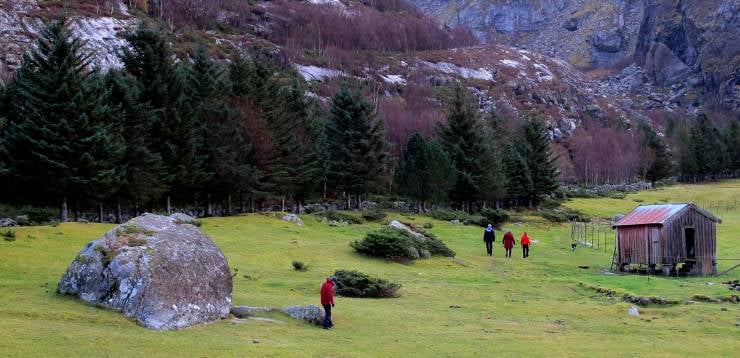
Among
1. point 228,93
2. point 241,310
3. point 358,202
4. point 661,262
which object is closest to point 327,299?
point 241,310

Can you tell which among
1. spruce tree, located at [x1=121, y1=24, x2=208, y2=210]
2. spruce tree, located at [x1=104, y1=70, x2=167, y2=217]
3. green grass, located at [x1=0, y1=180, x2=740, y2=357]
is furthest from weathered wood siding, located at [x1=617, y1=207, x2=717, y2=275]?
spruce tree, located at [x1=104, y1=70, x2=167, y2=217]

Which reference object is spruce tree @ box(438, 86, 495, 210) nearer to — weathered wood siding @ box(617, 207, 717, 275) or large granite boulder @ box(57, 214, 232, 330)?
weathered wood siding @ box(617, 207, 717, 275)

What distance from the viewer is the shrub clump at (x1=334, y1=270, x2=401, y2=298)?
2641cm

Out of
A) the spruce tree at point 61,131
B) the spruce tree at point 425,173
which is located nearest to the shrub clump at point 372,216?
the spruce tree at point 425,173

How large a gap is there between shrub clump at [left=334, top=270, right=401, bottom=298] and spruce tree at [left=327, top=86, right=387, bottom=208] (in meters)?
40.1

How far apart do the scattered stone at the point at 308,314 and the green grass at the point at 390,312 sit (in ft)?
1.85

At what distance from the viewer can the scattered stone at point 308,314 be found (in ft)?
65.5

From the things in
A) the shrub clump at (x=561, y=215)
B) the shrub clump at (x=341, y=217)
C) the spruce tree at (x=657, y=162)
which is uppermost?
the spruce tree at (x=657, y=162)

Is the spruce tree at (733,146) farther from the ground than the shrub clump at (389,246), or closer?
farther from the ground

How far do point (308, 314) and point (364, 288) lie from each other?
21.8 feet

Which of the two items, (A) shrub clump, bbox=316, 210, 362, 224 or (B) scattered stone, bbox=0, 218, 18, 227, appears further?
(A) shrub clump, bbox=316, 210, 362, 224

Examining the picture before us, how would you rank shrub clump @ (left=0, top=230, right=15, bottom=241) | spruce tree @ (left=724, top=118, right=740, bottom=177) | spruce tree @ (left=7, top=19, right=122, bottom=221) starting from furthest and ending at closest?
spruce tree @ (left=724, top=118, right=740, bottom=177) → spruce tree @ (left=7, top=19, right=122, bottom=221) → shrub clump @ (left=0, top=230, right=15, bottom=241)

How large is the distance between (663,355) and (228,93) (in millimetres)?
44309

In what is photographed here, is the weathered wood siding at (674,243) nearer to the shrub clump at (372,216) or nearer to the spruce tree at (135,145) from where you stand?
the shrub clump at (372,216)
